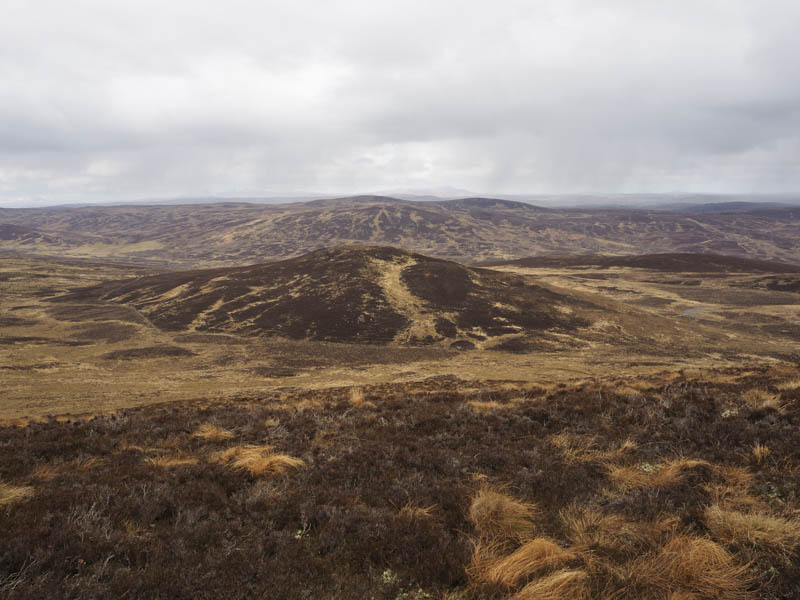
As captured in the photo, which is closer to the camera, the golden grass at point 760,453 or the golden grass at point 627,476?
the golden grass at point 627,476

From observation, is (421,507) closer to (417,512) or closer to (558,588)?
(417,512)

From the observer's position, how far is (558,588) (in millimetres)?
4203

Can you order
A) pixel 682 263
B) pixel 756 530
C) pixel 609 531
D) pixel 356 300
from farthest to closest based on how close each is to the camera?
pixel 682 263, pixel 356 300, pixel 609 531, pixel 756 530

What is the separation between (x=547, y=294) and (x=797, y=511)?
6611 cm

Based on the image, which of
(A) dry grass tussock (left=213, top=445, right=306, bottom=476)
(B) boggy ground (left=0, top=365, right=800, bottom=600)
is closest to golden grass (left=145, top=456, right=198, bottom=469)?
(B) boggy ground (left=0, top=365, right=800, bottom=600)

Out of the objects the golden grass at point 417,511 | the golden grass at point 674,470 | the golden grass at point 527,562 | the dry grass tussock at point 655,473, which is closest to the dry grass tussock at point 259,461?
the golden grass at point 417,511

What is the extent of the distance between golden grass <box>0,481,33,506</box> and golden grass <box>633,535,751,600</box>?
9189mm

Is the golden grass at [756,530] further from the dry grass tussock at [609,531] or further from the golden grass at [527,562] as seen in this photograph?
the golden grass at [527,562]

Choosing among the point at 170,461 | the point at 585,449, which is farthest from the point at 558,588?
the point at 170,461

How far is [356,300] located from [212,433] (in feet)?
168

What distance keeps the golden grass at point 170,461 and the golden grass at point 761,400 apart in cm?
1413

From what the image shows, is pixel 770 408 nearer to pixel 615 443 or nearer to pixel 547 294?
pixel 615 443

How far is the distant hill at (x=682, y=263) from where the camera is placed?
11269 cm

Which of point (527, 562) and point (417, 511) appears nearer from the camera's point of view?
point (527, 562)
